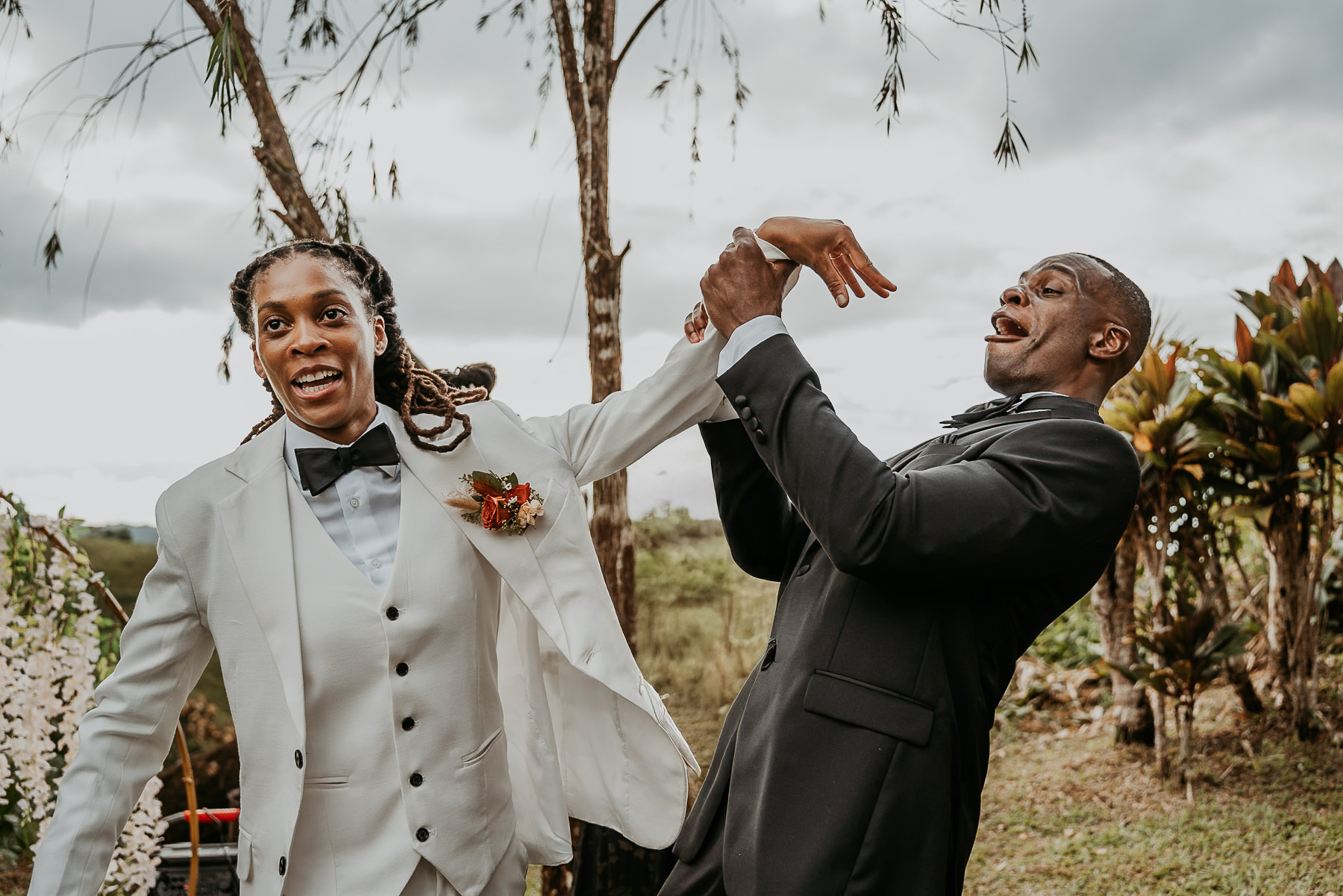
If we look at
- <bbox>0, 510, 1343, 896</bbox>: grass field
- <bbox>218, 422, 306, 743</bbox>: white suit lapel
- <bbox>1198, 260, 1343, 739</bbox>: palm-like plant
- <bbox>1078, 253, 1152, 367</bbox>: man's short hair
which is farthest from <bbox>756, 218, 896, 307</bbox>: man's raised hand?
<bbox>1198, 260, 1343, 739</bbox>: palm-like plant

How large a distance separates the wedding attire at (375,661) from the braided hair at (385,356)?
0.03 metres

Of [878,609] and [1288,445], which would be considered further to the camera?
[1288,445]

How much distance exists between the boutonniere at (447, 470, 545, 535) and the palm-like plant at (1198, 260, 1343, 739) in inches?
168

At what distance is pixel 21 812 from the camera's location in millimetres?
3678

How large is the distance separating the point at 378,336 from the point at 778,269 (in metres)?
0.77

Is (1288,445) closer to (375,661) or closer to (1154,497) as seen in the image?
(1154,497)

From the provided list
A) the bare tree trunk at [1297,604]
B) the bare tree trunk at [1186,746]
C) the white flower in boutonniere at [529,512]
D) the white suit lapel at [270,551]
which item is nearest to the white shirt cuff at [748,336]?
the white flower in boutonniere at [529,512]

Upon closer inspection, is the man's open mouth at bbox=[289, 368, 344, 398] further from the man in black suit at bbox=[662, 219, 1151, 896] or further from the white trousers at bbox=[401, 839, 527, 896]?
the white trousers at bbox=[401, 839, 527, 896]

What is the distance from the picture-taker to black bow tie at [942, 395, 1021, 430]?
5.72ft

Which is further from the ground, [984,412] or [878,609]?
[984,412]

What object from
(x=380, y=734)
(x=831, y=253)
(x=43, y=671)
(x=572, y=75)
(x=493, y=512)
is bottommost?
(x=380, y=734)

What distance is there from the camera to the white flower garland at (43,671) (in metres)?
3.27

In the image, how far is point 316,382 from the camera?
1707 millimetres

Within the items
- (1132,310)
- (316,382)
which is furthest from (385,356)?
(1132,310)
